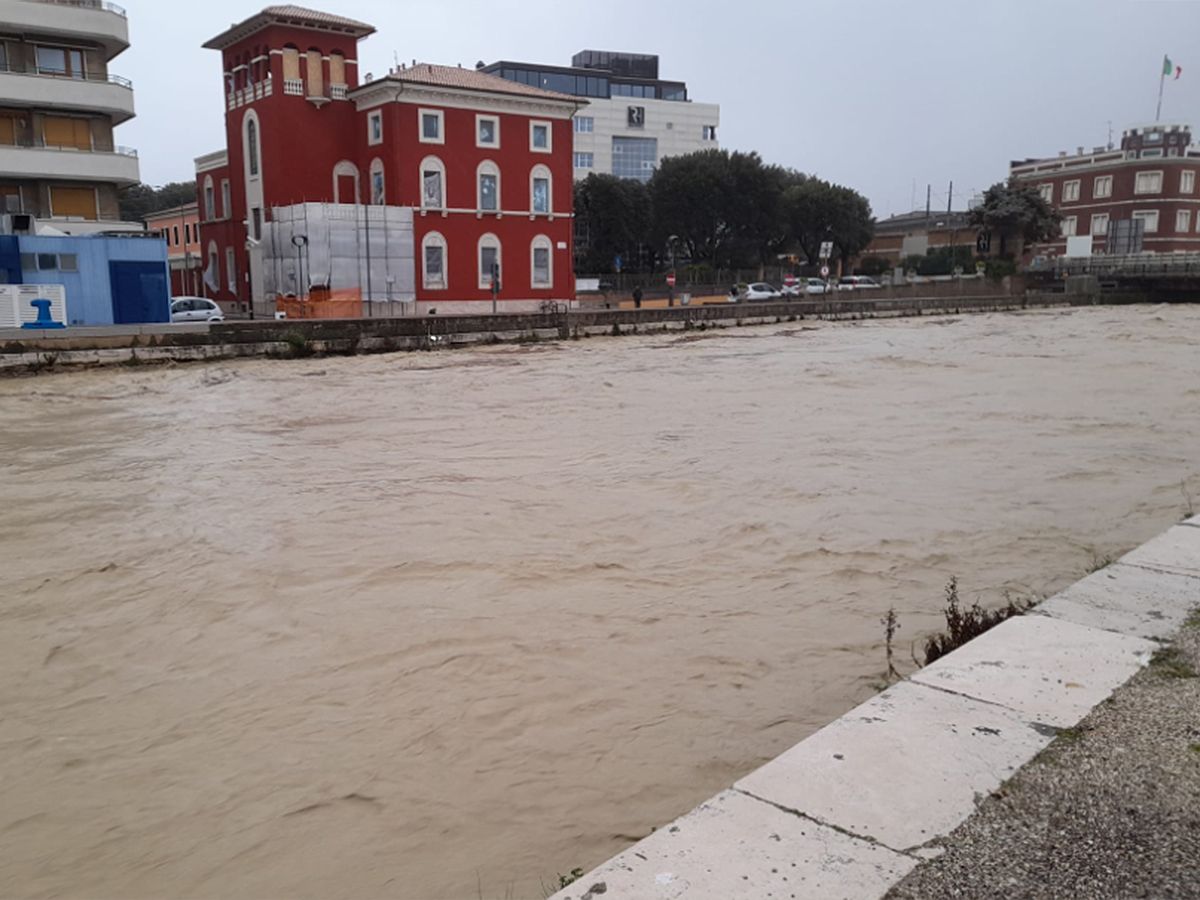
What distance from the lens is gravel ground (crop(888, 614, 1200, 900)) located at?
8.23ft

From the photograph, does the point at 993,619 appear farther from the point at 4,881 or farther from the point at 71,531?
the point at 71,531

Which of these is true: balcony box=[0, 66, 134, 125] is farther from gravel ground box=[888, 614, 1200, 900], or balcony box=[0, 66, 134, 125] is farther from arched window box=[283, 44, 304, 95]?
gravel ground box=[888, 614, 1200, 900]

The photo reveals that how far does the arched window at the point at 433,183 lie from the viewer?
42969 mm

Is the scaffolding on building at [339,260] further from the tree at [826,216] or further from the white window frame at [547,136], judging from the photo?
the tree at [826,216]

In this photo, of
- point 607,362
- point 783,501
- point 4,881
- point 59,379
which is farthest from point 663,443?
point 59,379

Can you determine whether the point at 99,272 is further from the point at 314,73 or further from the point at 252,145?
the point at 314,73

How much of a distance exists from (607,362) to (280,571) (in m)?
18.8

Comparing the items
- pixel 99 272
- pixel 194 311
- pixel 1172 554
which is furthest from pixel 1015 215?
pixel 1172 554

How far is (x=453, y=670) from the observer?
19.7 feet

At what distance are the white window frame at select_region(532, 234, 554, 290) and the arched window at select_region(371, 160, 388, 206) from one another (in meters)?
7.40

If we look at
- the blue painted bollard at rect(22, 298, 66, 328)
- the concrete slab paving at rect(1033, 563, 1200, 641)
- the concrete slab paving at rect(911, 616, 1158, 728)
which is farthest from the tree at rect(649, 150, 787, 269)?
the concrete slab paving at rect(911, 616, 1158, 728)

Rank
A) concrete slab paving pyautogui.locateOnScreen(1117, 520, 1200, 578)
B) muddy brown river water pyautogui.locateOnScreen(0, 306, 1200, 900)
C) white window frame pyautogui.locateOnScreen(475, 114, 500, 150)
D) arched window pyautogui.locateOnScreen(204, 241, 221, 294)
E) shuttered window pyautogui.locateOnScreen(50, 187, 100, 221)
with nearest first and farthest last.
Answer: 1. muddy brown river water pyautogui.locateOnScreen(0, 306, 1200, 900)
2. concrete slab paving pyautogui.locateOnScreen(1117, 520, 1200, 578)
3. shuttered window pyautogui.locateOnScreen(50, 187, 100, 221)
4. white window frame pyautogui.locateOnScreen(475, 114, 500, 150)
5. arched window pyautogui.locateOnScreen(204, 241, 221, 294)

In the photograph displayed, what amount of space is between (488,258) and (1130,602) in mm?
42547

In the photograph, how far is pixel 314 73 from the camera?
43.2m
